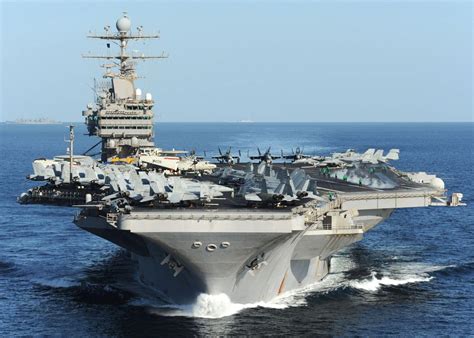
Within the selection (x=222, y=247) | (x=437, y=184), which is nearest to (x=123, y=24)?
(x=437, y=184)

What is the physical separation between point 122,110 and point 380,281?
21.5 meters

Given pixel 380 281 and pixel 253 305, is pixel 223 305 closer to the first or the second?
pixel 253 305

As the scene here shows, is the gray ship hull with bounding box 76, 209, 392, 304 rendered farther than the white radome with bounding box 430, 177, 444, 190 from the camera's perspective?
No

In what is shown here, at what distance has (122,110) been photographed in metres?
49.4

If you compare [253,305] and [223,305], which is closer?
[223,305]

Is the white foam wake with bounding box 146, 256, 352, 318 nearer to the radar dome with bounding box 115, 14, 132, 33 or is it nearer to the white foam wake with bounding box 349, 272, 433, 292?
the white foam wake with bounding box 349, 272, 433, 292

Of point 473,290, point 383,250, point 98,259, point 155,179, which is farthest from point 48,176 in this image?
point 473,290

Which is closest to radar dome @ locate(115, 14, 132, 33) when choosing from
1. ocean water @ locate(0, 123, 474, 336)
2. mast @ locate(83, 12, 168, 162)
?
mast @ locate(83, 12, 168, 162)

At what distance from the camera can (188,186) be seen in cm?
3177

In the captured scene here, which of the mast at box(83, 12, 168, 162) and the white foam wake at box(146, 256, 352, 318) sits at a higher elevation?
the mast at box(83, 12, 168, 162)

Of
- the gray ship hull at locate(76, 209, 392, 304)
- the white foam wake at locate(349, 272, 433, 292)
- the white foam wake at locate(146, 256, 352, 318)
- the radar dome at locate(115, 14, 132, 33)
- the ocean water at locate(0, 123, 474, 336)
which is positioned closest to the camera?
the gray ship hull at locate(76, 209, 392, 304)

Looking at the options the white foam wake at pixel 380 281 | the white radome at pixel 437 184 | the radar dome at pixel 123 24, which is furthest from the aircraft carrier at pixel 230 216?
the radar dome at pixel 123 24

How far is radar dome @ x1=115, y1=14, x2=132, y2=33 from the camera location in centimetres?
5234

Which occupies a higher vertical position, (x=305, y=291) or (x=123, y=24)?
(x=123, y=24)
